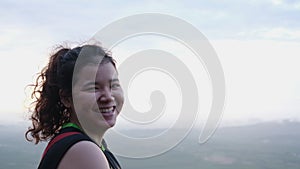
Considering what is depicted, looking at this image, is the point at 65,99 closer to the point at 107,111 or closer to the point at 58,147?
the point at 107,111

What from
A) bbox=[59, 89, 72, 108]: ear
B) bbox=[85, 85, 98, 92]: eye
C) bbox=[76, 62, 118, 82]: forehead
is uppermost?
bbox=[76, 62, 118, 82]: forehead

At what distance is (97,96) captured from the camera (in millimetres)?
2723

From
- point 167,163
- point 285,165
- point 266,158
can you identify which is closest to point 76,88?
point 167,163

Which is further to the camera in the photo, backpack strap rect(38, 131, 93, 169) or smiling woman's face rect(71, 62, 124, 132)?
smiling woman's face rect(71, 62, 124, 132)

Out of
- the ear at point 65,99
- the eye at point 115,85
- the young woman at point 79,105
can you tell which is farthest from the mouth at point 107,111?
the ear at point 65,99

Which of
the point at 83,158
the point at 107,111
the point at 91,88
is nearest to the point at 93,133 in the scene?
the point at 107,111

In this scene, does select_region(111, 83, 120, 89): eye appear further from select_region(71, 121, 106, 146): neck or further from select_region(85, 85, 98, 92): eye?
select_region(71, 121, 106, 146): neck

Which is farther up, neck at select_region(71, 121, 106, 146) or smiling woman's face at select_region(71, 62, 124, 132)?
smiling woman's face at select_region(71, 62, 124, 132)

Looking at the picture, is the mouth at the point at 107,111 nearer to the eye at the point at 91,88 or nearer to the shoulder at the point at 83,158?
the eye at the point at 91,88

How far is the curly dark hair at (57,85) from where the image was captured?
287 centimetres

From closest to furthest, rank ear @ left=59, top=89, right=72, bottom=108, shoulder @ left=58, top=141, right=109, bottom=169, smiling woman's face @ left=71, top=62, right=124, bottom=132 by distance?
shoulder @ left=58, top=141, right=109, bottom=169 < smiling woman's face @ left=71, top=62, right=124, bottom=132 < ear @ left=59, top=89, right=72, bottom=108

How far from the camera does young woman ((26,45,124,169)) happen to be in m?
2.48

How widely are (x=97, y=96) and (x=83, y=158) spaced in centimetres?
41

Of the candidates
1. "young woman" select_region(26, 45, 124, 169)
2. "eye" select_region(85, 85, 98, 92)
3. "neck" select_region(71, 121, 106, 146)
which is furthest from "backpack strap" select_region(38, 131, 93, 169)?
"eye" select_region(85, 85, 98, 92)
